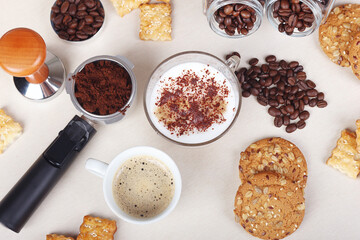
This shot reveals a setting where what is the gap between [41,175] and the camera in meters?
1.31

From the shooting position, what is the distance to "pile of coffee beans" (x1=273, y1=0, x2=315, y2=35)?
1331mm

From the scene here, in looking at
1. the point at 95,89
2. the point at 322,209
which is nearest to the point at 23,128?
the point at 95,89

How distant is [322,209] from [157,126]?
61cm

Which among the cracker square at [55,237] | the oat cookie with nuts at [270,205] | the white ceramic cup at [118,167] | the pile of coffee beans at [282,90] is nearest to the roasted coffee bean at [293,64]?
the pile of coffee beans at [282,90]

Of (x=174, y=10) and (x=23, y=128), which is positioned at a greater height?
(x=174, y=10)

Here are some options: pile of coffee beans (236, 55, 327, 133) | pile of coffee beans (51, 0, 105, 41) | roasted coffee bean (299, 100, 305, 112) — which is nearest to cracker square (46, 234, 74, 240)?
pile of coffee beans (51, 0, 105, 41)

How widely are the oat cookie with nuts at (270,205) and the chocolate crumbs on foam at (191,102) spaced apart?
9.2 inches

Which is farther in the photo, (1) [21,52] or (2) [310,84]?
(2) [310,84]

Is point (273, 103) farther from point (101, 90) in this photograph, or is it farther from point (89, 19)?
point (89, 19)

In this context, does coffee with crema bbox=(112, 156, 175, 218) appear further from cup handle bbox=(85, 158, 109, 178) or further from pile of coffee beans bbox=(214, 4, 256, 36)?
pile of coffee beans bbox=(214, 4, 256, 36)

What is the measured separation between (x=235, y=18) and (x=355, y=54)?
39cm

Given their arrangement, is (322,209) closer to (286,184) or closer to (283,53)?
(286,184)

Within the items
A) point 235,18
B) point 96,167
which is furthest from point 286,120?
point 96,167

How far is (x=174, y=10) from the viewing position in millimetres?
1485
